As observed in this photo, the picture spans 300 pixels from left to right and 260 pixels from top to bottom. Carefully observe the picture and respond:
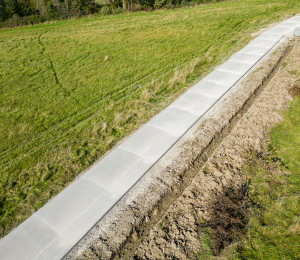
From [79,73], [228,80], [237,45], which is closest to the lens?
[228,80]

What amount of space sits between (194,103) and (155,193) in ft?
14.6

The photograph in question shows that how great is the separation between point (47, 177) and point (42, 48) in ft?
55.2

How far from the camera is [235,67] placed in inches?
429

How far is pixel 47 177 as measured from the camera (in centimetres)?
590

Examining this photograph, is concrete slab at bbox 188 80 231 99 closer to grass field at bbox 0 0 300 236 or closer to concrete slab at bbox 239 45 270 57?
grass field at bbox 0 0 300 236

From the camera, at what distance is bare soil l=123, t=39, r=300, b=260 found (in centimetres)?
425

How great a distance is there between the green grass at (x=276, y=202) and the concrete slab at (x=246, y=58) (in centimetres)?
600

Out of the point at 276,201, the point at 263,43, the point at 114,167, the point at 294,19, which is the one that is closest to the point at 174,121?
the point at 114,167

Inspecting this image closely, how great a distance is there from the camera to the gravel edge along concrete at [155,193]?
4.37m

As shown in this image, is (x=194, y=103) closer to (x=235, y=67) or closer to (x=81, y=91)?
(x=235, y=67)

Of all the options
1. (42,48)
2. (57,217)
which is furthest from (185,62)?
(42,48)

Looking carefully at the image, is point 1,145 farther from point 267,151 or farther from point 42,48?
point 42,48

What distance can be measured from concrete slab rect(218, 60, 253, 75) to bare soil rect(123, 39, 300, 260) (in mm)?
3254

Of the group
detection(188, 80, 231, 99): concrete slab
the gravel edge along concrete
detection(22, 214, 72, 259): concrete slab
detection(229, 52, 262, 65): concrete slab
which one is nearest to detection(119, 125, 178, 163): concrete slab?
the gravel edge along concrete
